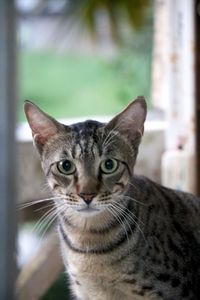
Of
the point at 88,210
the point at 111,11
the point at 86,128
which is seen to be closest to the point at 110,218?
the point at 88,210

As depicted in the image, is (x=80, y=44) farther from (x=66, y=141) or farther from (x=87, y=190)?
(x=87, y=190)

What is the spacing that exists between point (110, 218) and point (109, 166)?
0.11 metres

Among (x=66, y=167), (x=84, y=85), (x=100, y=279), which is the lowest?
(x=100, y=279)

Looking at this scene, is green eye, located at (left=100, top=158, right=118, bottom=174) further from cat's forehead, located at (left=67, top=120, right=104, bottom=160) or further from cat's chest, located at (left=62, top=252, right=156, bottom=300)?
cat's chest, located at (left=62, top=252, right=156, bottom=300)

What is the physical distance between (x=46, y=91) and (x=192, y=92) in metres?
0.64

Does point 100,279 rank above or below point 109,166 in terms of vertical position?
below

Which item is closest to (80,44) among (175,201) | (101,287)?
(175,201)

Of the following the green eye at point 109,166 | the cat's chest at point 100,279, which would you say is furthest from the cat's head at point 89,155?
the cat's chest at point 100,279

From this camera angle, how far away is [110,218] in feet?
4.11

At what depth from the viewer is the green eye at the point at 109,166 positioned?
3.98 ft

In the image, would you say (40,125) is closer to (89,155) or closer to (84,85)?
(89,155)

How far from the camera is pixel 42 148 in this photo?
1.25 metres

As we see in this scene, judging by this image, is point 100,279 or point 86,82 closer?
point 100,279

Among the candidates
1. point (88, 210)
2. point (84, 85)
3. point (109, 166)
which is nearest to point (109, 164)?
point (109, 166)
